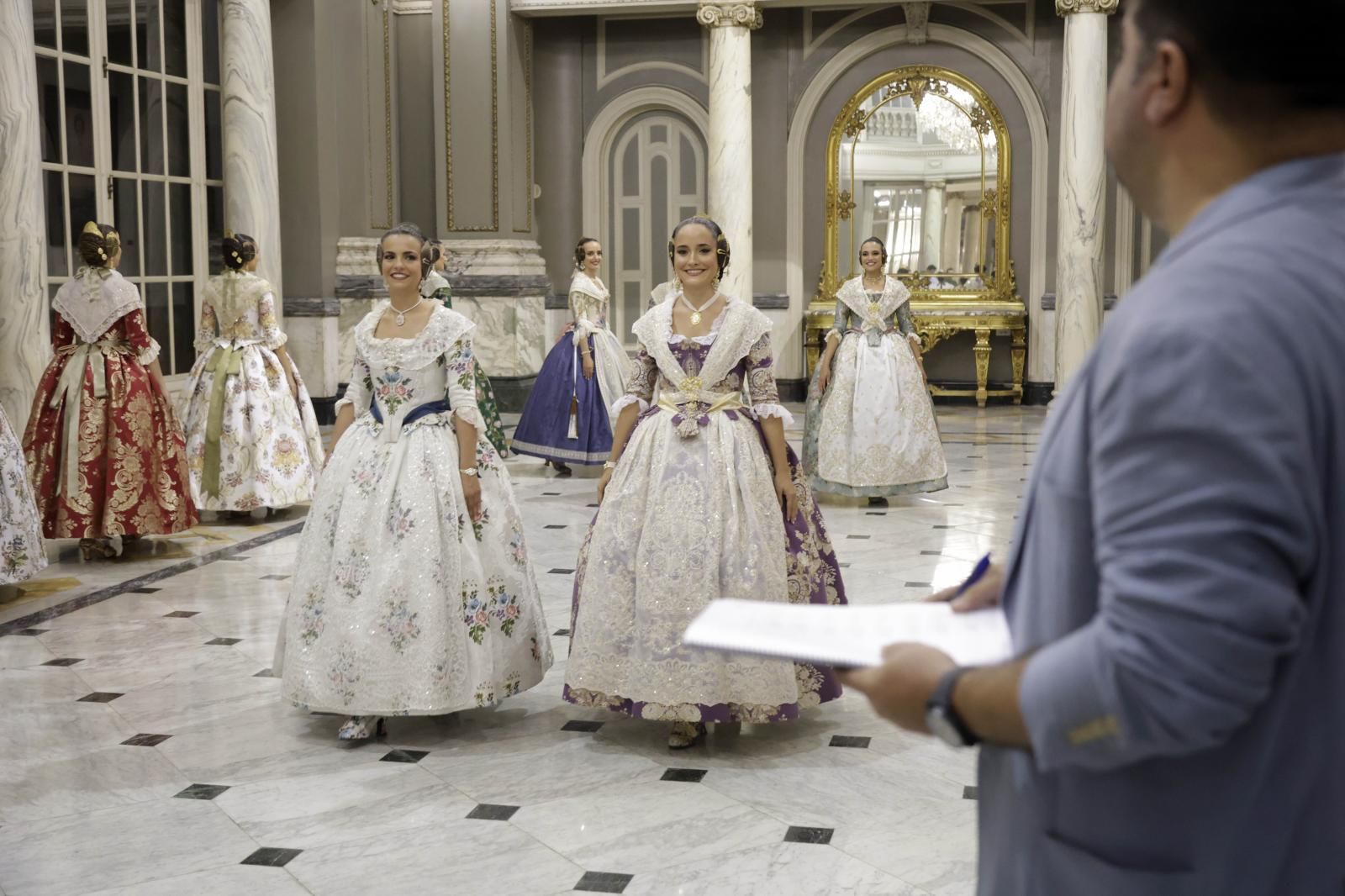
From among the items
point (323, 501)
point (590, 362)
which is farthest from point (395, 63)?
point (323, 501)

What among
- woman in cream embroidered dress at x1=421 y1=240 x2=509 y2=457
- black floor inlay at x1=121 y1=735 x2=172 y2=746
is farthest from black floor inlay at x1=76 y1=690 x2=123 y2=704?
woman in cream embroidered dress at x1=421 y1=240 x2=509 y2=457

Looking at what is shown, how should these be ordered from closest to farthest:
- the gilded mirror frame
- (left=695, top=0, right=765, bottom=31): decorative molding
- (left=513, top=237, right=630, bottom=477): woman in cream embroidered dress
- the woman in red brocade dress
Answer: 1. the woman in red brocade dress
2. (left=513, top=237, right=630, bottom=477): woman in cream embroidered dress
3. (left=695, top=0, right=765, bottom=31): decorative molding
4. the gilded mirror frame

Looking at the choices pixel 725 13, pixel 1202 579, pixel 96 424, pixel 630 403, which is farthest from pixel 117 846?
pixel 725 13

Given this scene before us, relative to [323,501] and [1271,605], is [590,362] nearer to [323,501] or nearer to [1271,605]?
[323,501]

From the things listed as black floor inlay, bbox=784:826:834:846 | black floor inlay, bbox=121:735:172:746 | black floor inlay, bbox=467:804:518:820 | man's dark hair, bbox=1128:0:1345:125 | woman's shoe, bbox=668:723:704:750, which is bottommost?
black floor inlay, bbox=467:804:518:820

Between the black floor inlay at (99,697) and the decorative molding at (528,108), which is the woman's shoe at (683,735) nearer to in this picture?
the black floor inlay at (99,697)

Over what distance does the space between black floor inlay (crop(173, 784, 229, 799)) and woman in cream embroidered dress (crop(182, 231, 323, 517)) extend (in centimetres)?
397

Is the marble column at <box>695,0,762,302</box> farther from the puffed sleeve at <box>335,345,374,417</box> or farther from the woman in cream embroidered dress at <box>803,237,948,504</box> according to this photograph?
the puffed sleeve at <box>335,345,374,417</box>

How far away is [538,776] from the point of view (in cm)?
391

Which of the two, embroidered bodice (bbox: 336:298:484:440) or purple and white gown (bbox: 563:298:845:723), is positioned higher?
embroidered bodice (bbox: 336:298:484:440)

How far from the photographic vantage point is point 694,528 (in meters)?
4.02

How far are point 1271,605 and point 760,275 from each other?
12915 millimetres

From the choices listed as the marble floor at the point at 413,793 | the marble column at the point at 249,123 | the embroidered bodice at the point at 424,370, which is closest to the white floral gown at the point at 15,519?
the marble floor at the point at 413,793

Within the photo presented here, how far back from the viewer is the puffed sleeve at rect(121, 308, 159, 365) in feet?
22.1
